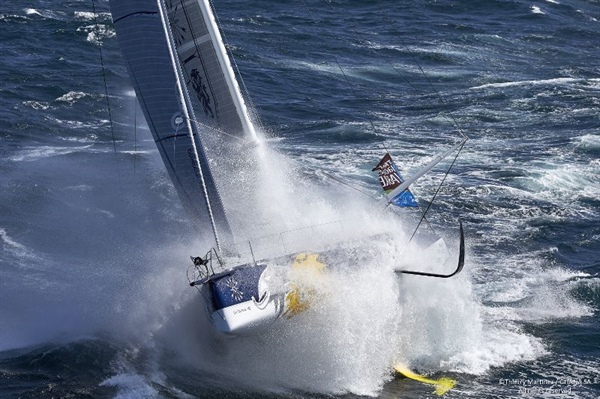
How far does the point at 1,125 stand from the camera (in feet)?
137

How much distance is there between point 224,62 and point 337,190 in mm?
6501

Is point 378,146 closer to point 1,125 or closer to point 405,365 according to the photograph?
point 1,125

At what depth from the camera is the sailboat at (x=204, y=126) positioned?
24.0 m

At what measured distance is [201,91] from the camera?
31.2m

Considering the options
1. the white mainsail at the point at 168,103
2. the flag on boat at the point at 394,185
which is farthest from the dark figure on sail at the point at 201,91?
the flag on boat at the point at 394,185

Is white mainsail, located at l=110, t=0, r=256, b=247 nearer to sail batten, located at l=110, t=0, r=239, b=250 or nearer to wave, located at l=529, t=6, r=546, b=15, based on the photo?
sail batten, located at l=110, t=0, r=239, b=250

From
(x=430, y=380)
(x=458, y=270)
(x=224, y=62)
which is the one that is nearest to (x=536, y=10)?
(x=224, y=62)

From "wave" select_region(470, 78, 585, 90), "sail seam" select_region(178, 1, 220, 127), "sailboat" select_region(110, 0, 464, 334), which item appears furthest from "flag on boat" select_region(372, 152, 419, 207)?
"wave" select_region(470, 78, 585, 90)

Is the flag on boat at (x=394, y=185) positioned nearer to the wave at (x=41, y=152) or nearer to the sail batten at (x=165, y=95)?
the sail batten at (x=165, y=95)

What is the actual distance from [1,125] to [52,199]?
26.7 ft

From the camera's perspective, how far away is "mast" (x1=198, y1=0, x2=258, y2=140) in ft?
99.8

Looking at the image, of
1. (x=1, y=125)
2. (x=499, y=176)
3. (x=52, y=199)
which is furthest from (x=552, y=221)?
→ (x=1, y=125)

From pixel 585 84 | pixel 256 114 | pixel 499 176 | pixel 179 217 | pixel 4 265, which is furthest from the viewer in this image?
pixel 585 84

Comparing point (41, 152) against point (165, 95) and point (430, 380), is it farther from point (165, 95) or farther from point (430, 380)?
point (430, 380)
